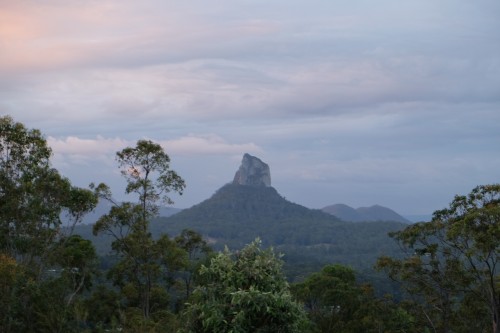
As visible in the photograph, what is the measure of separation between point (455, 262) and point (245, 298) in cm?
2034

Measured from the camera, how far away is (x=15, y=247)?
3006cm

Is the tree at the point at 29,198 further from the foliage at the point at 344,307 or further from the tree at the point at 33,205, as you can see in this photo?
the foliage at the point at 344,307

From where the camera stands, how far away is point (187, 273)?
40.2m

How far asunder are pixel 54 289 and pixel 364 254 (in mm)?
175121

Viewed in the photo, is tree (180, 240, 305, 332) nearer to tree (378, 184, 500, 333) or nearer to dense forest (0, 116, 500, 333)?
dense forest (0, 116, 500, 333)

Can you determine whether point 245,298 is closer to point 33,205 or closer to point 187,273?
point 33,205

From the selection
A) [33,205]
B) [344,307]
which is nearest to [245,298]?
[33,205]

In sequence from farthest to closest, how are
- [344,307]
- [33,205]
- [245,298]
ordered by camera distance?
[344,307] → [33,205] → [245,298]

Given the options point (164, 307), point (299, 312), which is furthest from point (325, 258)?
point (299, 312)

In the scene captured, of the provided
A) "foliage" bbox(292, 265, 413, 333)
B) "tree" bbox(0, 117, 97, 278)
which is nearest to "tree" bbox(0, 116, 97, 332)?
"tree" bbox(0, 117, 97, 278)

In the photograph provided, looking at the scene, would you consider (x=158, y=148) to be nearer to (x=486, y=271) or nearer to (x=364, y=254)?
→ (x=486, y=271)

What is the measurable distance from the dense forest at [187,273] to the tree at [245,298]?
0.09 ft

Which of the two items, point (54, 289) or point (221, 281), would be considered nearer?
point (221, 281)

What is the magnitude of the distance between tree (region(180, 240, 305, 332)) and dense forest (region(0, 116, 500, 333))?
3 centimetres
